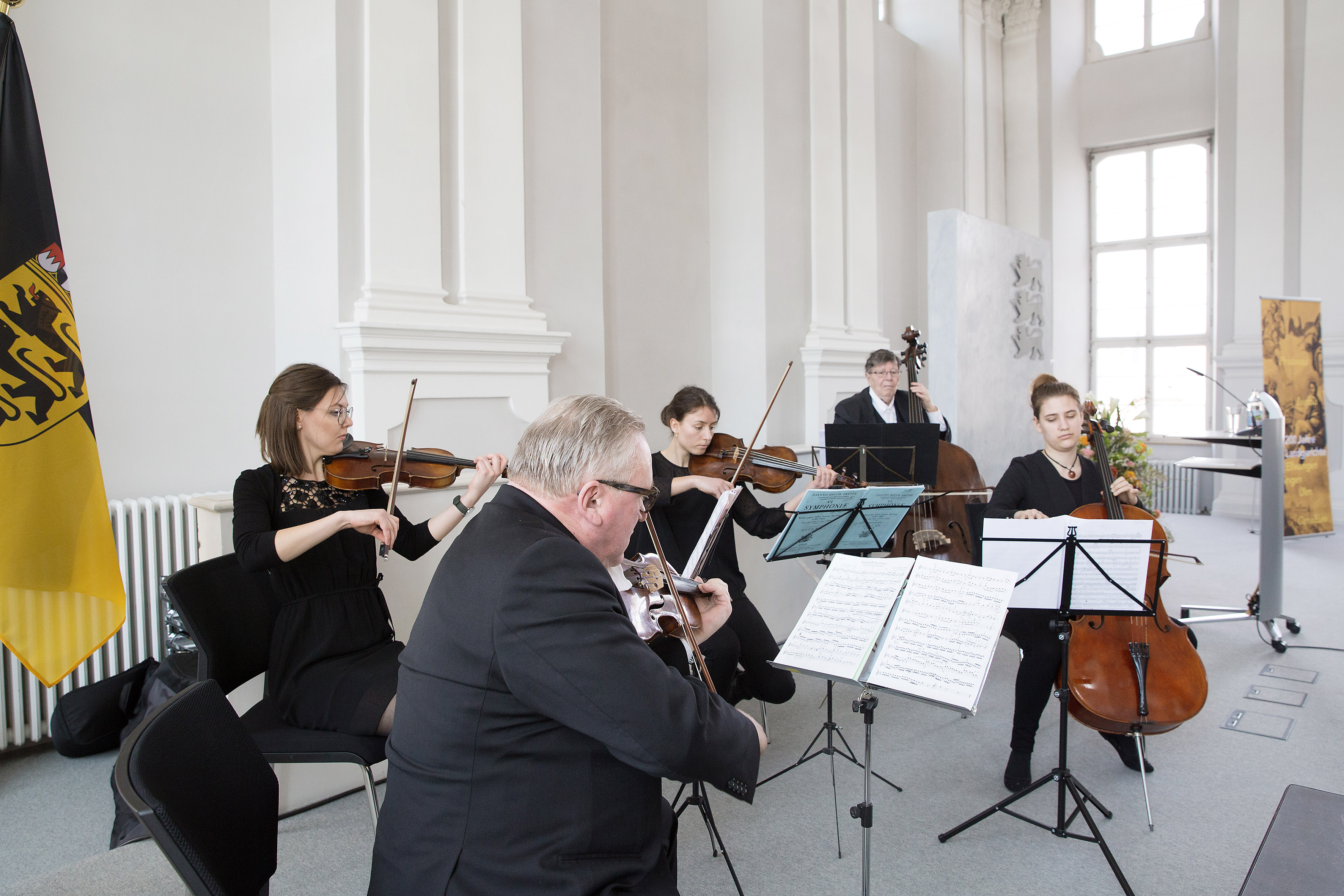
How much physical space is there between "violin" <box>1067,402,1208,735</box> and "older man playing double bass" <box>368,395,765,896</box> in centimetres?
159

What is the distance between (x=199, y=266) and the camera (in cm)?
303

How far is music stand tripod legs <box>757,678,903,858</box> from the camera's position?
251 centimetres

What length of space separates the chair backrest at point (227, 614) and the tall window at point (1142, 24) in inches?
367

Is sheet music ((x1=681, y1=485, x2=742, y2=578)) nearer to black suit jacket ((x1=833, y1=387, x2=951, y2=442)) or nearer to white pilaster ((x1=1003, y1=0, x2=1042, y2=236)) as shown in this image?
black suit jacket ((x1=833, y1=387, x2=951, y2=442))

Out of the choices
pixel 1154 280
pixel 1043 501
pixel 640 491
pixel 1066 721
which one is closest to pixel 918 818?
pixel 1066 721

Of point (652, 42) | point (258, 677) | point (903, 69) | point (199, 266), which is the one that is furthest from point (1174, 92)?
point (258, 677)

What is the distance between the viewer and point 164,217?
296 cm

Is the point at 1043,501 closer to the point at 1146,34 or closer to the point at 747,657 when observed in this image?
the point at 747,657

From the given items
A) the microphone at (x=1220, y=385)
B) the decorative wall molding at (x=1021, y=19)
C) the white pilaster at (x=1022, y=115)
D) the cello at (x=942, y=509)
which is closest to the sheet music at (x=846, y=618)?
the cello at (x=942, y=509)

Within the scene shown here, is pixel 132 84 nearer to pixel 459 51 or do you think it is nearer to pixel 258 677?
pixel 459 51

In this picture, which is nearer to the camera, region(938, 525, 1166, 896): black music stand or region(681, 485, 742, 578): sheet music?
region(681, 485, 742, 578): sheet music

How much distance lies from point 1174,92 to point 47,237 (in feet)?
30.3

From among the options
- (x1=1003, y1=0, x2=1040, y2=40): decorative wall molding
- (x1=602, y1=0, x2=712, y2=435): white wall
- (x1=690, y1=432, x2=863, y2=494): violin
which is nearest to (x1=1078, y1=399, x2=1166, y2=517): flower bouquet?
(x1=602, y1=0, x2=712, y2=435): white wall

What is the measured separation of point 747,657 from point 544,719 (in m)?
1.71
